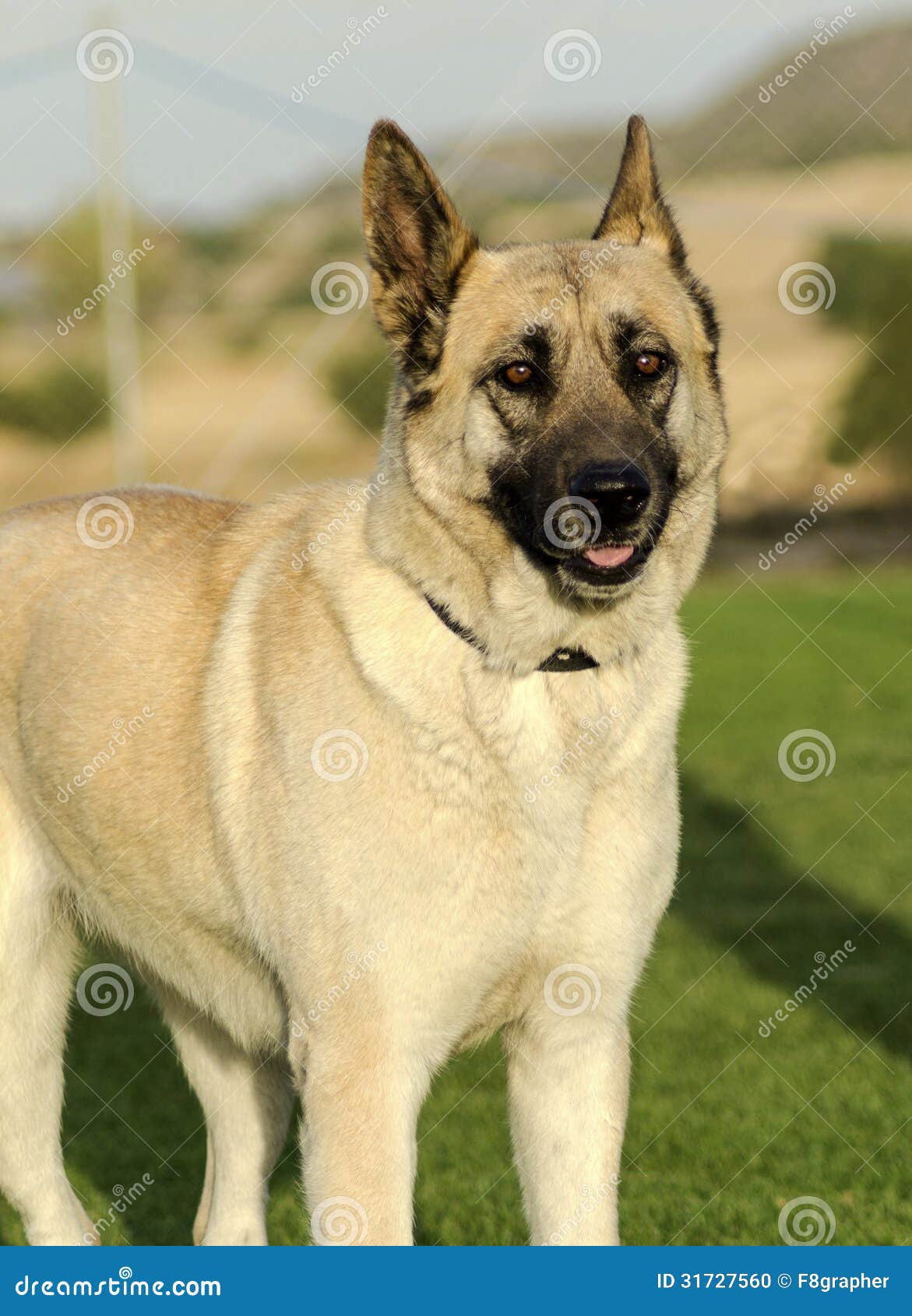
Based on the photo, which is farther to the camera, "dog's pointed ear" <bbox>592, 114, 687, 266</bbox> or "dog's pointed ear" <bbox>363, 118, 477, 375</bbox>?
"dog's pointed ear" <bbox>592, 114, 687, 266</bbox>

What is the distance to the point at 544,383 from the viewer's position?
9.88ft

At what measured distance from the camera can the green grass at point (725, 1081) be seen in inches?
159

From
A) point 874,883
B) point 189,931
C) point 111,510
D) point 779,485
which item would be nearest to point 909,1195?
point 189,931

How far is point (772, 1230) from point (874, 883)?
3.56m

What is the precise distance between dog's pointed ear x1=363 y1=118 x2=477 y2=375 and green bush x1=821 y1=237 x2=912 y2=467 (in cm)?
1652

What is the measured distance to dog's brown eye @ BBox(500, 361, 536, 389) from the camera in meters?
3.01

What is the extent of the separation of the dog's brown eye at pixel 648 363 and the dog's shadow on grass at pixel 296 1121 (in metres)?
1.96

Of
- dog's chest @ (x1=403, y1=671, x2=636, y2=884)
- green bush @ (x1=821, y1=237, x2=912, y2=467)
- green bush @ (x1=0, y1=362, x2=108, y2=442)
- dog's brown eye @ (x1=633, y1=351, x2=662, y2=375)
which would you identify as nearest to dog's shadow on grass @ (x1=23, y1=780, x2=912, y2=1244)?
dog's chest @ (x1=403, y1=671, x2=636, y2=884)

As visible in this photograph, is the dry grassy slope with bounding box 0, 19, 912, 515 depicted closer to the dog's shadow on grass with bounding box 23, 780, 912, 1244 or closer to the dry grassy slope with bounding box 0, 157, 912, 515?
the dry grassy slope with bounding box 0, 157, 912, 515

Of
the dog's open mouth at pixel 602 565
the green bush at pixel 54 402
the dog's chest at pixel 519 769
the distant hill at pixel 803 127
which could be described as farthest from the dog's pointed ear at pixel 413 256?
the distant hill at pixel 803 127

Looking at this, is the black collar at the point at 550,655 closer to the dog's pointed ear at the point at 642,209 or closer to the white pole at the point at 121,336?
the dog's pointed ear at the point at 642,209

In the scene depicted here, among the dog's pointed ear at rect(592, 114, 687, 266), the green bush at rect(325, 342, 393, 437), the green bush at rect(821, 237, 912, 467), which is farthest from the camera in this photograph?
the green bush at rect(821, 237, 912, 467)

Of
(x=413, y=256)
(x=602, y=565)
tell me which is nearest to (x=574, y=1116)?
(x=602, y=565)

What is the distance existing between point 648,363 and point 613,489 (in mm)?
409
